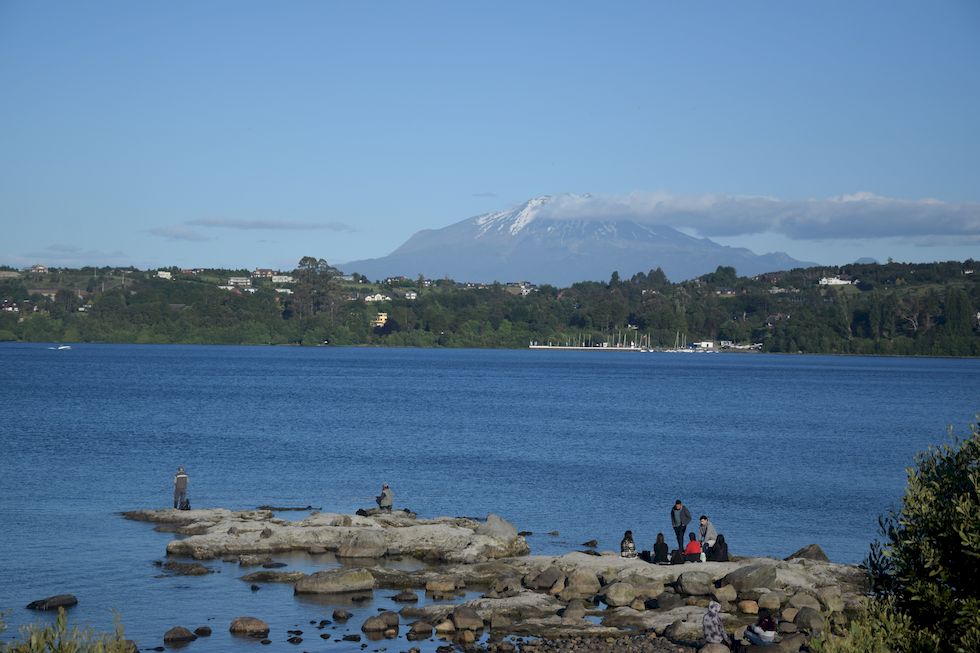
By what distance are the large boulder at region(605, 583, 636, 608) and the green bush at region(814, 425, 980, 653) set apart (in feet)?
38.2

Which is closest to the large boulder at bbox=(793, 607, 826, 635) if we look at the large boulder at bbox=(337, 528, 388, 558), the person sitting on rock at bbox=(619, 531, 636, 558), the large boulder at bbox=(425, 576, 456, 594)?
the person sitting on rock at bbox=(619, 531, 636, 558)

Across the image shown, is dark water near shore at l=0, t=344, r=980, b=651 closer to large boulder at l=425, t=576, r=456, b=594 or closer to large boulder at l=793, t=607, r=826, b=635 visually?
large boulder at l=425, t=576, r=456, b=594

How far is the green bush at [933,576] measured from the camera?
14.0m

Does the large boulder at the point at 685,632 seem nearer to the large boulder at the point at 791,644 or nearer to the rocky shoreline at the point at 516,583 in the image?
the rocky shoreline at the point at 516,583

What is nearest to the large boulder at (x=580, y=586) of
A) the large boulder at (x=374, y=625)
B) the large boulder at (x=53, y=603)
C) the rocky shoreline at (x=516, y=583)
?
the rocky shoreline at (x=516, y=583)

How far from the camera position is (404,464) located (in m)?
56.3

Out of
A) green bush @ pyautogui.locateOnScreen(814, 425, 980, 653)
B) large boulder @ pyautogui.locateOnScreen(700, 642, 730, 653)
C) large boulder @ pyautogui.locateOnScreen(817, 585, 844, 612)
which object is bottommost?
large boulder @ pyautogui.locateOnScreen(817, 585, 844, 612)

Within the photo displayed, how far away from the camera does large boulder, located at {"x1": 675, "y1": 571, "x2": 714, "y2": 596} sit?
89.2 ft

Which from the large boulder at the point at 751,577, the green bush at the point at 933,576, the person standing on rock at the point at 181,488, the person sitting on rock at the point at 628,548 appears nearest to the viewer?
the green bush at the point at 933,576

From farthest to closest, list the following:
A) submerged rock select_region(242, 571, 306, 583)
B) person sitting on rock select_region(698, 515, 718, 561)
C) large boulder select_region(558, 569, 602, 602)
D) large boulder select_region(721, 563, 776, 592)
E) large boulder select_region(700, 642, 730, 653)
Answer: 1. person sitting on rock select_region(698, 515, 718, 561)
2. submerged rock select_region(242, 571, 306, 583)
3. large boulder select_region(558, 569, 602, 602)
4. large boulder select_region(721, 563, 776, 592)
5. large boulder select_region(700, 642, 730, 653)

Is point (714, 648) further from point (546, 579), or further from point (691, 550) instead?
point (691, 550)

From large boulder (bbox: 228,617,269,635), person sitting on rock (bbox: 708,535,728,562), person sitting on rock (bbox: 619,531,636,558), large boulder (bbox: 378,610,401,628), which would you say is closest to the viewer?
large boulder (bbox: 228,617,269,635)

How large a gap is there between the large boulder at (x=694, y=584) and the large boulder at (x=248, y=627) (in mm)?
10080

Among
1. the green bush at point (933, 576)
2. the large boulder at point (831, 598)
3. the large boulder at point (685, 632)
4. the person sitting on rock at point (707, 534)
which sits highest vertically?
the green bush at point (933, 576)
